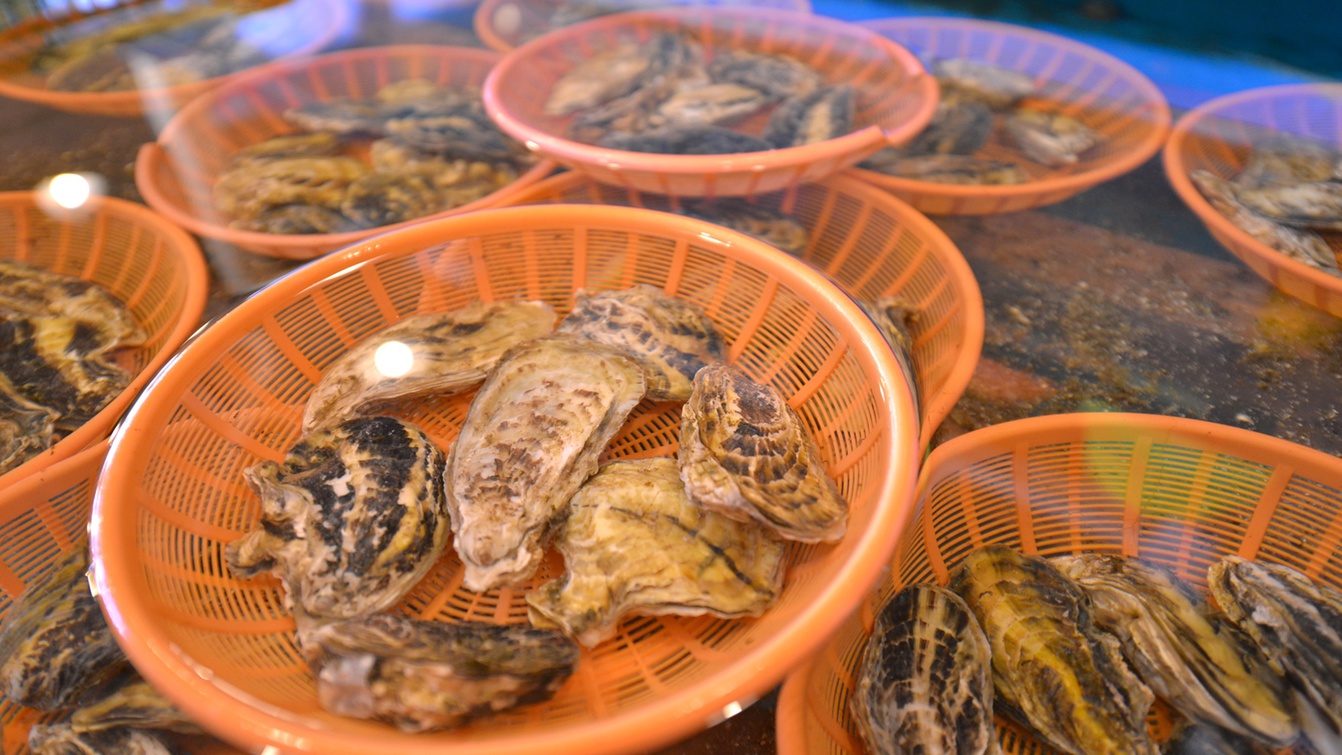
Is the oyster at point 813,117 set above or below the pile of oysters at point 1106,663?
above

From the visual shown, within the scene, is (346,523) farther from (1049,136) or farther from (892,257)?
(1049,136)

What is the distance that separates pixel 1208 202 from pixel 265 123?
8.15 feet

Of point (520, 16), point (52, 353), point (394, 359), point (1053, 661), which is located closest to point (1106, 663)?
point (1053, 661)

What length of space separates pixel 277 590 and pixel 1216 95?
2219mm

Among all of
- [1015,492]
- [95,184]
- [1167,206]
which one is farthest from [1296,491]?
[95,184]

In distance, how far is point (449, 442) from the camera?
132 cm

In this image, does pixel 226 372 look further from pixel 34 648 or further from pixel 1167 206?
pixel 1167 206

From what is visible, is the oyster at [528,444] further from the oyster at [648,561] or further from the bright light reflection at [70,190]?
the bright light reflection at [70,190]

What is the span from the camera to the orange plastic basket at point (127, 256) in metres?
1.41

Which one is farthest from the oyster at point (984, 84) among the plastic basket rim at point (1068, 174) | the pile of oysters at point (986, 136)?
the plastic basket rim at point (1068, 174)

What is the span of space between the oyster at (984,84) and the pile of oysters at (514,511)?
1266mm

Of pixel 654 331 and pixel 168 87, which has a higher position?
pixel 168 87

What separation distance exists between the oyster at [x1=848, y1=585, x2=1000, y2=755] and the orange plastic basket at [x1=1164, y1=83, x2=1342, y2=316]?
956 mm

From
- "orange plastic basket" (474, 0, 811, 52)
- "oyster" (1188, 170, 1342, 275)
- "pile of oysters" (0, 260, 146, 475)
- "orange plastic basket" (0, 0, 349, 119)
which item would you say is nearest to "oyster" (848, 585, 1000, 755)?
"oyster" (1188, 170, 1342, 275)
